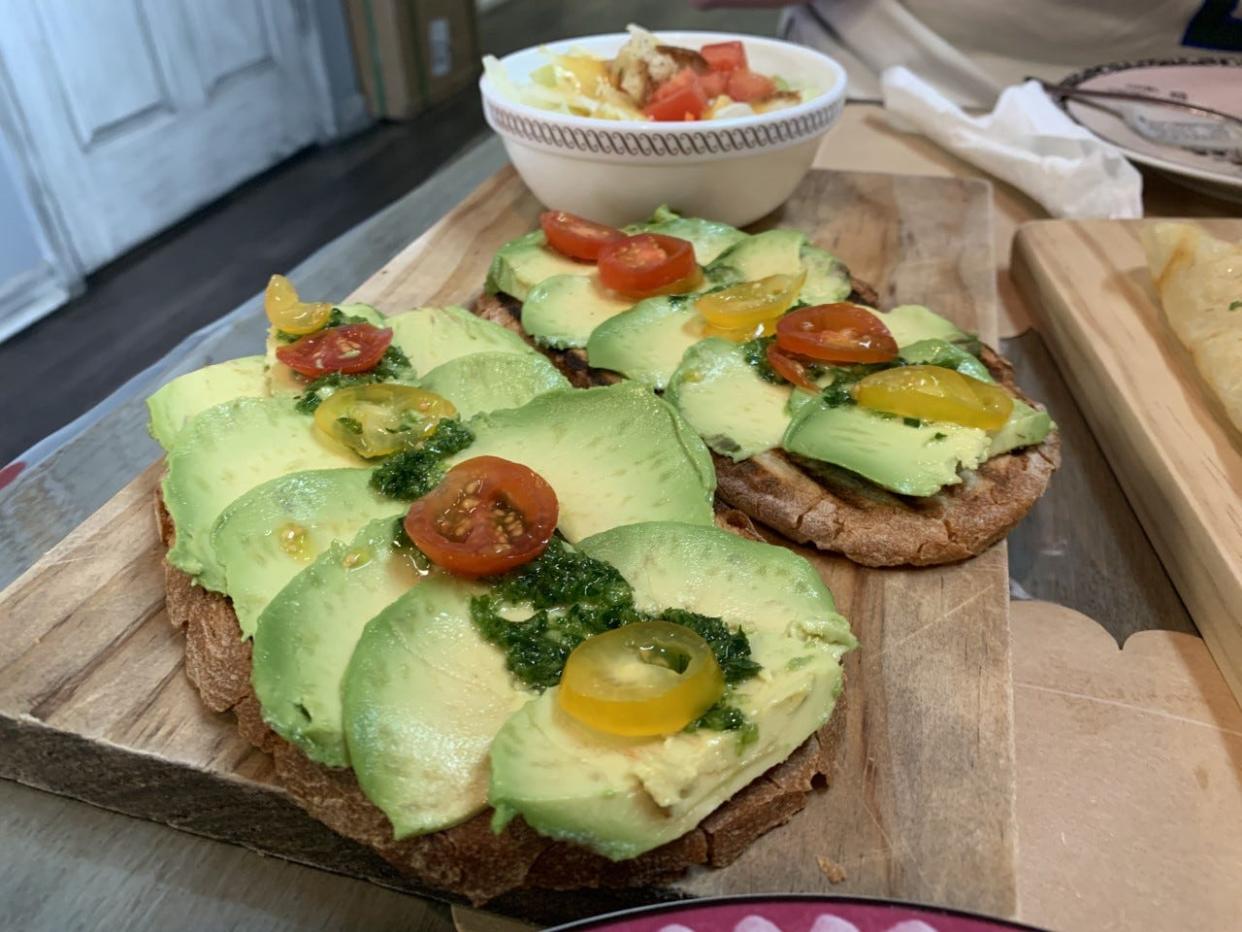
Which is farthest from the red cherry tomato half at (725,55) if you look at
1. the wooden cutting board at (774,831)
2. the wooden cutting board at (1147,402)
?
the wooden cutting board at (774,831)

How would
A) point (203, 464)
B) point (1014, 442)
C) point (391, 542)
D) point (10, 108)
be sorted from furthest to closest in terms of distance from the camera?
1. point (10, 108)
2. point (1014, 442)
3. point (203, 464)
4. point (391, 542)

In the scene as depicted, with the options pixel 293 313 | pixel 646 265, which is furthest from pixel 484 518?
pixel 646 265

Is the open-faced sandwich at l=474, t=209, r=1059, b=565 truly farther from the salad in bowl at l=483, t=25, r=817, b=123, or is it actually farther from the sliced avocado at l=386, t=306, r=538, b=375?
the salad in bowl at l=483, t=25, r=817, b=123

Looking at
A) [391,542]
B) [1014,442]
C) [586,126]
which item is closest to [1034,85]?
[586,126]

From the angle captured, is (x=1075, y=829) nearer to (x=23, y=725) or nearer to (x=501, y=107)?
(x=23, y=725)

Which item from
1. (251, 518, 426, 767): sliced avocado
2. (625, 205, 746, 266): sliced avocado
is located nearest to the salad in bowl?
(625, 205, 746, 266): sliced avocado

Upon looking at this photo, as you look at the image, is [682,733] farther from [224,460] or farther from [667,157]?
[667,157]
